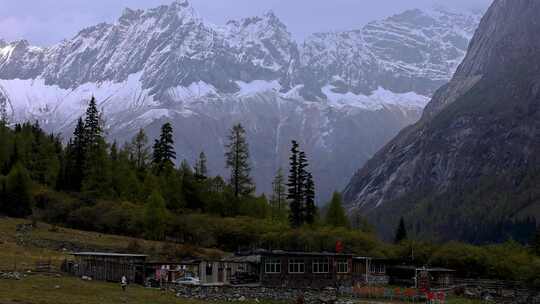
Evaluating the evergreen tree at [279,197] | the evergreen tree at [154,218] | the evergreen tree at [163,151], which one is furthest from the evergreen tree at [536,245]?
the evergreen tree at [163,151]

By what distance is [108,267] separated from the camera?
8962 centimetres

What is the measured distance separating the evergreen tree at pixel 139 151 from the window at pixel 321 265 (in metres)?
58.3

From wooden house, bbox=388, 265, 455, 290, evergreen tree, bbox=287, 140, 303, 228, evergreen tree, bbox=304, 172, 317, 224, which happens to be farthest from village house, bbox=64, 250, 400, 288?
evergreen tree, bbox=304, 172, 317, 224

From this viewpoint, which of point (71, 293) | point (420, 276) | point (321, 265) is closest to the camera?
point (71, 293)

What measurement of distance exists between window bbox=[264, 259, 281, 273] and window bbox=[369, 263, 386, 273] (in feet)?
68.2

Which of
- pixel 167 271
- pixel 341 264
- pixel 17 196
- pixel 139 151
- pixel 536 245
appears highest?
pixel 139 151

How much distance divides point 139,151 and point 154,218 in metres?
40.4

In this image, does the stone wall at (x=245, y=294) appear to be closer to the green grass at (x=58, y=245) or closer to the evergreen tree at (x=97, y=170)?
the green grass at (x=58, y=245)

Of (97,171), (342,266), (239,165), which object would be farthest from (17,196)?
(342,266)

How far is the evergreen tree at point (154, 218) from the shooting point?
119m

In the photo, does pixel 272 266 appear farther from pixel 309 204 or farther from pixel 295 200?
pixel 309 204

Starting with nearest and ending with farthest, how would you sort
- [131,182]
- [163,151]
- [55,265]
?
[55,265] < [131,182] < [163,151]

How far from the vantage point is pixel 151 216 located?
11950cm

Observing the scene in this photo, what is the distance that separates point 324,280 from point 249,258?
34.9ft
